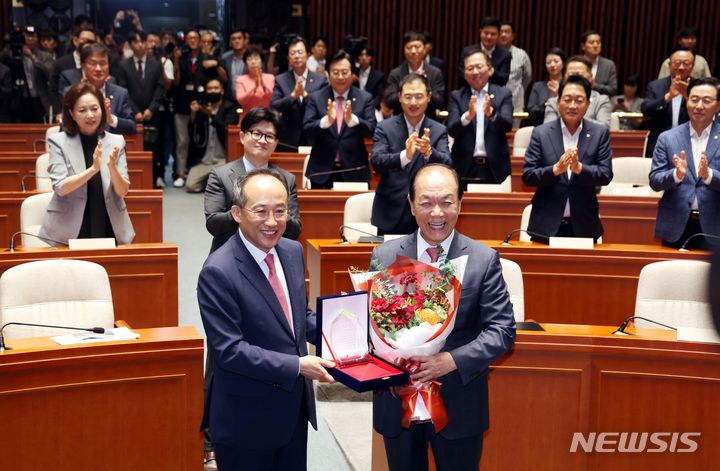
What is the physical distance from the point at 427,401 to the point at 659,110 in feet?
14.7

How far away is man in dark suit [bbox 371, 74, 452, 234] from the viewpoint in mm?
4145

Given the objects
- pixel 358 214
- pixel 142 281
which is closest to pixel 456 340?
pixel 142 281

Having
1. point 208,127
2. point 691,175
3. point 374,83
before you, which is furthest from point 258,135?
point 208,127

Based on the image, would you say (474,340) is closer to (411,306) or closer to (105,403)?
(411,306)

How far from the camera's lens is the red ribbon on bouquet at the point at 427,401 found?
2.04 m

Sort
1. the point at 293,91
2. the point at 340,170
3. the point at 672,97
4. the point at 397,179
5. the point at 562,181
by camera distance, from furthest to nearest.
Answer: the point at 293,91 → the point at 672,97 → the point at 340,170 → the point at 397,179 → the point at 562,181

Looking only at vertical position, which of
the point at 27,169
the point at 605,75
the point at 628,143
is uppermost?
the point at 605,75

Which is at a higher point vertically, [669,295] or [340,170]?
[340,170]

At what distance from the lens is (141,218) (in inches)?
190

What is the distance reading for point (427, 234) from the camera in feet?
7.02

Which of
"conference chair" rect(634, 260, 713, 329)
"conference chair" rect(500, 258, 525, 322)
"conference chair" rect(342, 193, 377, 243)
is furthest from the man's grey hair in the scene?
"conference chair" rect(342, 193, 377, 243)

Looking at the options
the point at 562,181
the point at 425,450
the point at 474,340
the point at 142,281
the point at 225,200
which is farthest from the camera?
the point at 562,181

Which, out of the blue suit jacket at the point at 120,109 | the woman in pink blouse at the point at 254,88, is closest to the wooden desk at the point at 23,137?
the woman in pink blouse at the point at 254,88

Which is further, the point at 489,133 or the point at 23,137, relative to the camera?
the point at 23,137
